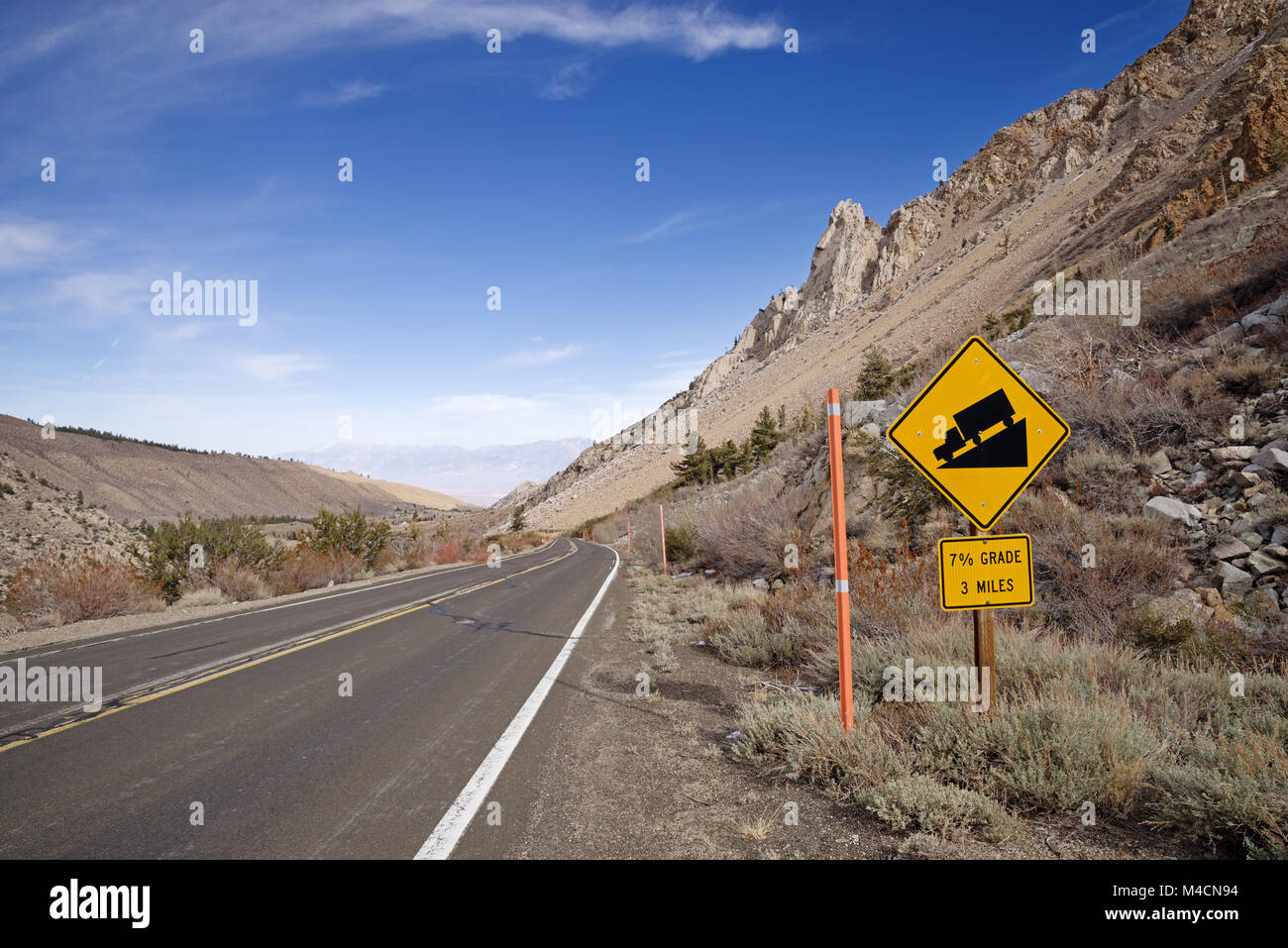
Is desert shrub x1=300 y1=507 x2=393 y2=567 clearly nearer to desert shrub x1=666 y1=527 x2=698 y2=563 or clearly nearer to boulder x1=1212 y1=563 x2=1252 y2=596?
desert shrub x1=666 y1=527 x2=698 y2=563

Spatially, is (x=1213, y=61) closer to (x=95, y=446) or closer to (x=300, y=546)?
(x=300, y=546)

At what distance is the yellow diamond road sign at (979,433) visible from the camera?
4051mm

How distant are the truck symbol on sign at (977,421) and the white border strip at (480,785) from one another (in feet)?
12.3

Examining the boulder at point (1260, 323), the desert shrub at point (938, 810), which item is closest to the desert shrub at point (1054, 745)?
the desert shrub at point (938, 810)

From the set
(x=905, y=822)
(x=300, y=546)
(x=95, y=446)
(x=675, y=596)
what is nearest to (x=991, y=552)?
(x=905, y=822)

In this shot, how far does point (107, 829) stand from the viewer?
347 cm

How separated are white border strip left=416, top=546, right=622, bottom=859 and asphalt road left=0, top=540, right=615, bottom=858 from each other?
0.26ft

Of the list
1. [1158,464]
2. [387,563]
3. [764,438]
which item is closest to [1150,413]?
[1158,464]

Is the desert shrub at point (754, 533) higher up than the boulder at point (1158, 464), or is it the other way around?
the boulder at point (1158, 464)

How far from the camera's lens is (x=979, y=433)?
164 inches

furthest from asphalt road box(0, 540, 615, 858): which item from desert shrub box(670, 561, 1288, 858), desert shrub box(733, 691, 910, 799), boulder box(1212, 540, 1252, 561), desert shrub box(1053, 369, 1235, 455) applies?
desert shrub box(1053, 369, 1235, 455)

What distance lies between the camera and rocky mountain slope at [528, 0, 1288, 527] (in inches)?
913

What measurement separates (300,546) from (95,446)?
317ft

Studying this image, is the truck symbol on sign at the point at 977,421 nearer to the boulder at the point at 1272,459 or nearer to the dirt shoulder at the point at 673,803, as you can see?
the dirt shoulder at the point at 673,803
